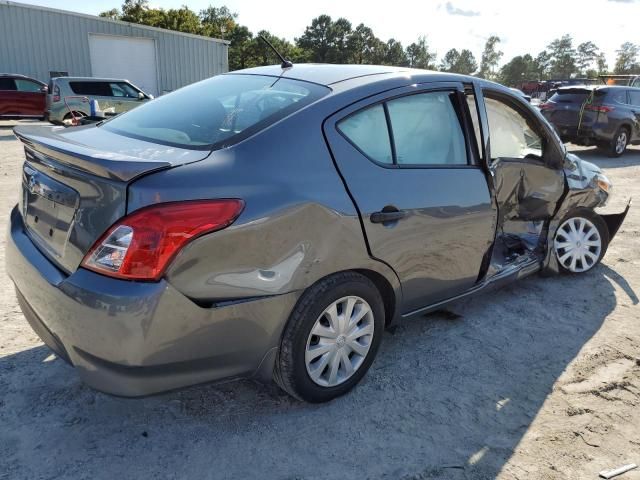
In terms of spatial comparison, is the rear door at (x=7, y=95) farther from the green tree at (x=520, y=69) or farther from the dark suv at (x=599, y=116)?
the green tree at (x=520, y=69)

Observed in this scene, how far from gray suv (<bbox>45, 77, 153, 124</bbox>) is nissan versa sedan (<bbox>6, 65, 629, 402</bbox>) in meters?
12.3

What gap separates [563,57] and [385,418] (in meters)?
132

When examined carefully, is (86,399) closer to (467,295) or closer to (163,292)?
(163,292)

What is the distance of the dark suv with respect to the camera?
11797 millimetres

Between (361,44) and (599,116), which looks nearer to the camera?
(599,116)

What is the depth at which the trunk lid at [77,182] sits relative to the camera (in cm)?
192

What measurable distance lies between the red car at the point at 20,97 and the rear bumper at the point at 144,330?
16052 millimetres

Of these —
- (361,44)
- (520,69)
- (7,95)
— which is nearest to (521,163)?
(7,95)

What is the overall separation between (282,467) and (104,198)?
4.25 feet

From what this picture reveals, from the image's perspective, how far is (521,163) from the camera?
3.68 meters

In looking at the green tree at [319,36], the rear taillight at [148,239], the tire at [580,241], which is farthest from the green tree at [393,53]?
the rear taillight at [148,239]

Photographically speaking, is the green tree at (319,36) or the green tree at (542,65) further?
the green tree at (542,65)

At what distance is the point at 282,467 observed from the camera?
2160mm

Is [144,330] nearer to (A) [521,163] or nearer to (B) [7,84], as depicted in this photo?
(A) [521,163]
